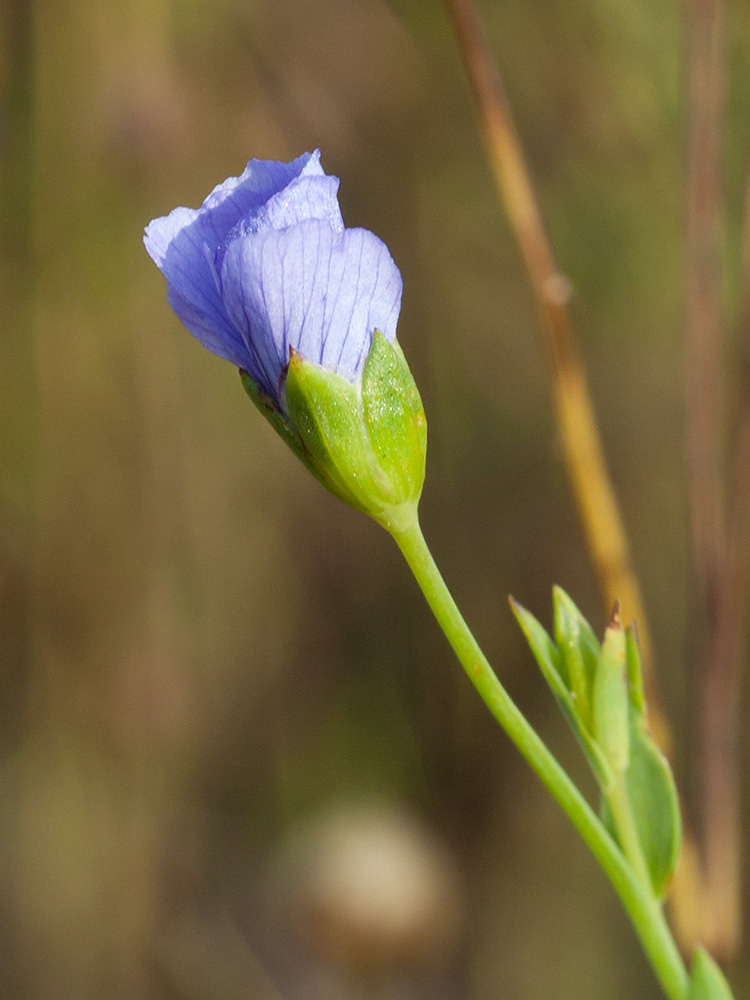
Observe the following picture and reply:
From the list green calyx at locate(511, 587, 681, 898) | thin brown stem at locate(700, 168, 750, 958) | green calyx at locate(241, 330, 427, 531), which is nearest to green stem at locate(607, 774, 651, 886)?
green calyx at locate(511, 587, 681, 898)

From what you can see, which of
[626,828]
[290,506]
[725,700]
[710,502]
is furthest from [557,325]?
[290,506]

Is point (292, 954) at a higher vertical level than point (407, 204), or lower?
lower

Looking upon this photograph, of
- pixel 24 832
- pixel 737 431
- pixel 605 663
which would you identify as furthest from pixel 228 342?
pixel 24 832

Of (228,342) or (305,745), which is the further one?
(305,745)

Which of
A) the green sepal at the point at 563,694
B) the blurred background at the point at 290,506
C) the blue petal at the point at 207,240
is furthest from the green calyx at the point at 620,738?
the blurred background at the point at 290,506

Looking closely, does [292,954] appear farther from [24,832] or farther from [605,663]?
[605,663]

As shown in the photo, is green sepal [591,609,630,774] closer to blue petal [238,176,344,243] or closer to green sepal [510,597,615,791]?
green sepal [510,597,615,791]

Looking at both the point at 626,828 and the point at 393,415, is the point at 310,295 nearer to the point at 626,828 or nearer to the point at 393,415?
the point at 393,415
